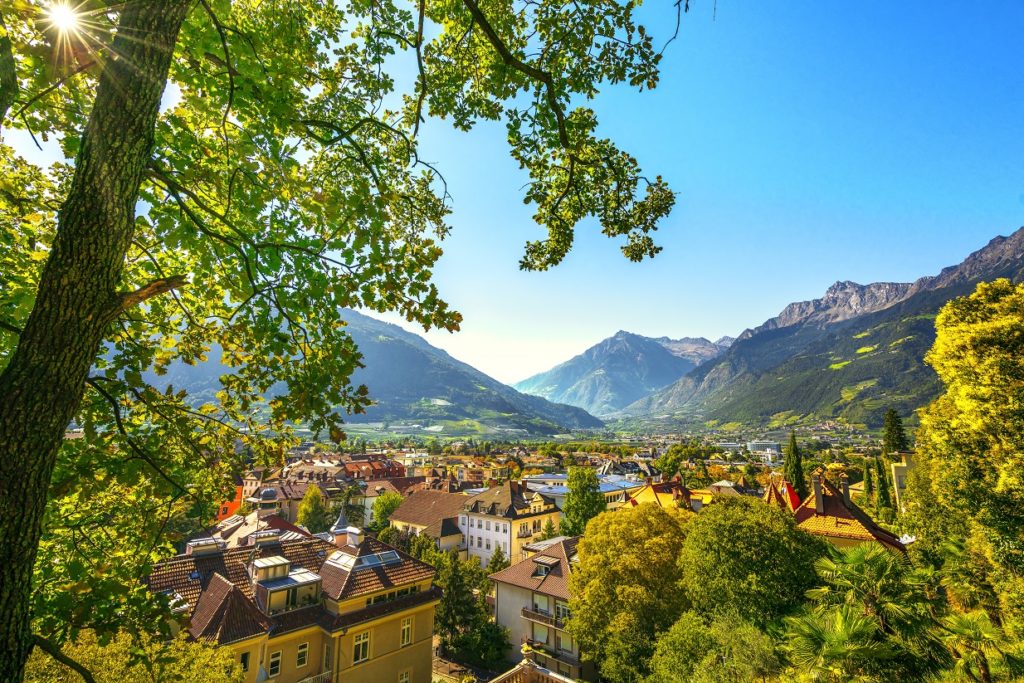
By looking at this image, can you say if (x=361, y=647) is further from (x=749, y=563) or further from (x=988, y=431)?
→ (x=988, y=431)

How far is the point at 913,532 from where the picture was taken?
25297mm

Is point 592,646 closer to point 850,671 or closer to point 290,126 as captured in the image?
point 850,671

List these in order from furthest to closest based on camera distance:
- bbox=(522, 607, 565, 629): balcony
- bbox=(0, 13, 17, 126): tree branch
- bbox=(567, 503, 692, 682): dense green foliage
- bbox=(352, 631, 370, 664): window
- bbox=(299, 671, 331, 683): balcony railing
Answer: bbox=(522, 607, 565, 629): balcony < bbox=(567, 503, 692, 682): dense green foliage < bbox=(352, 631, 370, 664): window < bbox=(299, 671, 331, 683): balcony railing < bbox=(0, 13, 17, 126): tree branch

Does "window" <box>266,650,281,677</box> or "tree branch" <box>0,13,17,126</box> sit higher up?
"tree branch" <box>0,13,17,126</box>

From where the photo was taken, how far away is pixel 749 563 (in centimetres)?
1592

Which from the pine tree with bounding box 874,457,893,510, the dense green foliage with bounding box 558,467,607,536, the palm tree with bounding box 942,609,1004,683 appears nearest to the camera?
the palm tree with bounding box 942,609,1004,683

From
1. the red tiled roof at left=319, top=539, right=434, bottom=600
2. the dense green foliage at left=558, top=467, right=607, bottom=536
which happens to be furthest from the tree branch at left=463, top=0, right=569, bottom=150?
the dense green foliage at left=558, top=467, right=607, bottom=536

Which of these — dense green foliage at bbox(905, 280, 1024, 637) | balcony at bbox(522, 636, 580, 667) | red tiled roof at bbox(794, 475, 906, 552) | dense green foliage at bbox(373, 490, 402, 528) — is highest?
dense green foliage at bbox(905, 280, 1024, 637)

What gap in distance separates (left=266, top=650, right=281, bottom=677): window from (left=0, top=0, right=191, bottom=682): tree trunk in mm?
17321

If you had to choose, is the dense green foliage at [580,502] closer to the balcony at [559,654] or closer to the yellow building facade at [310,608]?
the balcony at [559,654]

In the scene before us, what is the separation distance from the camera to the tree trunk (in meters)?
2.07

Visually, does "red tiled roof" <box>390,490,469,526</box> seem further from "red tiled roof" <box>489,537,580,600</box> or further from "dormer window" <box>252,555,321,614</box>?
"dormer window" <box>252,555,321,614</box>

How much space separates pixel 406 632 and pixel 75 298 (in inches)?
799

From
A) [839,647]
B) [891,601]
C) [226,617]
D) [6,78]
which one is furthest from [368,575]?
[6,78]
